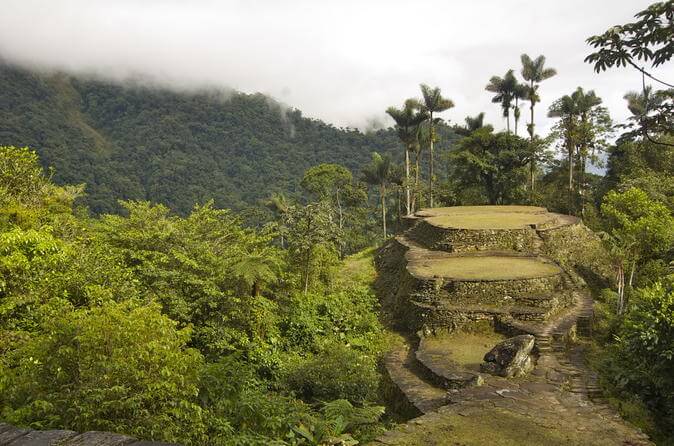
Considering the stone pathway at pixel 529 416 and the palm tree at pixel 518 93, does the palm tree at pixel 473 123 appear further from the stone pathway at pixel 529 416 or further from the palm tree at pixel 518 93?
the stone pathway at pixel 529 416

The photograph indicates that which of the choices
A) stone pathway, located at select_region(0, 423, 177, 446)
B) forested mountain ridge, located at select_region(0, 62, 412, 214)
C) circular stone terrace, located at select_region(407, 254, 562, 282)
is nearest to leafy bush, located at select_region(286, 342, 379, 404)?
circular stone terrace, located at select_region(407, 254, 562, 282)

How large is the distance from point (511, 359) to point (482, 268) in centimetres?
621

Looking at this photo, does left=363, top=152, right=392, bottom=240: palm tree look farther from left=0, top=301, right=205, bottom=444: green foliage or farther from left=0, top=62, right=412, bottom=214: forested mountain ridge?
left=0, top=62, right=412, bottom=214: forested mountain ridge

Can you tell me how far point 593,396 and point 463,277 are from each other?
5834 millimetres

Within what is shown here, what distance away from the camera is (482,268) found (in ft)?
53.4

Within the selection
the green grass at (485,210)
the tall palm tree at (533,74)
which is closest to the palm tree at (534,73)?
the tall palm tree at (533,74)

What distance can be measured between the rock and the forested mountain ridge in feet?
224

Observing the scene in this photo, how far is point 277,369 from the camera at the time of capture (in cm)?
1252

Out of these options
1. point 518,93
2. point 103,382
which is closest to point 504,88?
point 518,93

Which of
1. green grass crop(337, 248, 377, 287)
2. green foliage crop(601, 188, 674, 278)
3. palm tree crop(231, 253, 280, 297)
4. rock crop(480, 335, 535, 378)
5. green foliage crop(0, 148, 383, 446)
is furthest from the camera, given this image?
green grass crop(337, 248, 377, 287)

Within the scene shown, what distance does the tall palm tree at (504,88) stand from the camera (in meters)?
35.4

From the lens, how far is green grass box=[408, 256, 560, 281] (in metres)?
15.1

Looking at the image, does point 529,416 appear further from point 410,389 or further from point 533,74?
point 533,74

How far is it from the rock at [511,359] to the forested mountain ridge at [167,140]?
224ft
